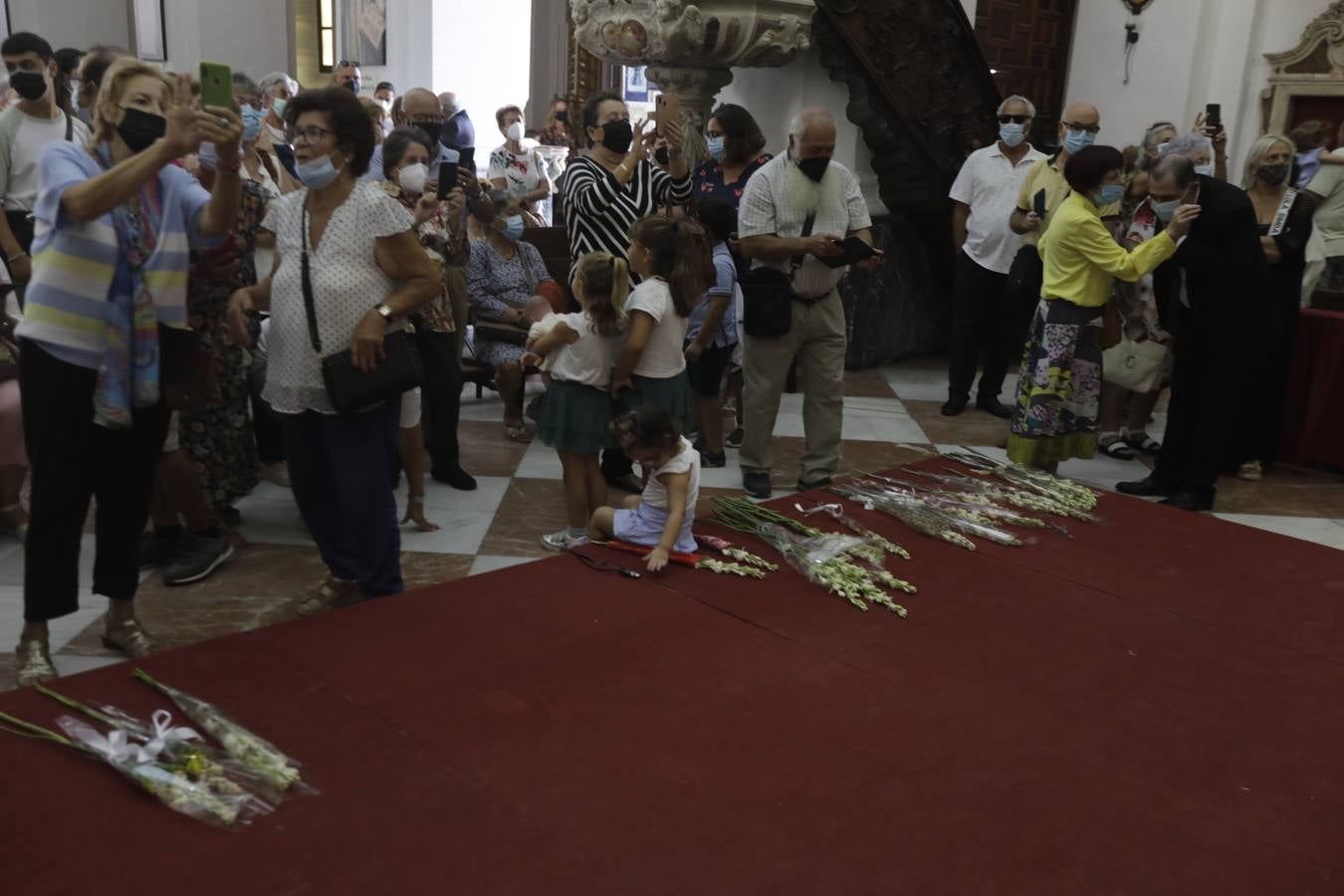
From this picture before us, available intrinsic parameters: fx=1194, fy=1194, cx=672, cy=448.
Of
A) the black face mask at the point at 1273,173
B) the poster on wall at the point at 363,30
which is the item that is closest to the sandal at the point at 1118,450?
the black face mask at the point at 1273,173

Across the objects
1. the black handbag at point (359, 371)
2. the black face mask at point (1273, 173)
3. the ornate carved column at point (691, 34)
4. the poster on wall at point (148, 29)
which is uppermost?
the poster on wall at point (148, 29)

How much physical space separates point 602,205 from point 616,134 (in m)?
0.29

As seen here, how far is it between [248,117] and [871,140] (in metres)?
3.89

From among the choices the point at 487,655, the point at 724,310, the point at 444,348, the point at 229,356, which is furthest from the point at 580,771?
the point at 724,310

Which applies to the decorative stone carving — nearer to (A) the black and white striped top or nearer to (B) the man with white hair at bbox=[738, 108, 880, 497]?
(B) the man with white hair at bbox=[738, 108, 880, 497]

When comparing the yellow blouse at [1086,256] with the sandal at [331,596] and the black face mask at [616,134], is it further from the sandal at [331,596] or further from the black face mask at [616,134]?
the sandal at [331,596]

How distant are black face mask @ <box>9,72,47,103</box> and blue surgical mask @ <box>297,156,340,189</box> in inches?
77.3

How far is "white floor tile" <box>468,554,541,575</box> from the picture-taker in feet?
13.0

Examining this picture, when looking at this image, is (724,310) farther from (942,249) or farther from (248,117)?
(942,249)

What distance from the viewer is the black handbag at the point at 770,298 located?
4.65m

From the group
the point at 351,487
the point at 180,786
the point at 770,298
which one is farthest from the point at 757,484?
the point at 180,786

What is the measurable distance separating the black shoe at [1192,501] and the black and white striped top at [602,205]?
2.46 metres

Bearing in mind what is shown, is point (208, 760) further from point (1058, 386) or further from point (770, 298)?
point (1058, 386)

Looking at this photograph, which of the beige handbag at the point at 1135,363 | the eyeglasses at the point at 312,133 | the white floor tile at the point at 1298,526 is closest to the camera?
the eyeglasses at the point at 312,133
